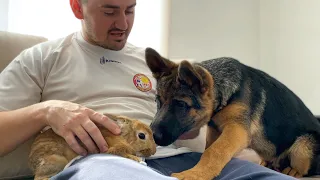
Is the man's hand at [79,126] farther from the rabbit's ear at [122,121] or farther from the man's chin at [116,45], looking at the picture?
the man's chin at [116,45]

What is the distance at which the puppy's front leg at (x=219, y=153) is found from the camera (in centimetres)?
111

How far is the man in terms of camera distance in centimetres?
111

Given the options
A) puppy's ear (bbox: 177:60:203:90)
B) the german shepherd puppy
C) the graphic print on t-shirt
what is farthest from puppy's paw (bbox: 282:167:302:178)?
the graphic print on t-shirt

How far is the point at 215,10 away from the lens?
3494 millimetres

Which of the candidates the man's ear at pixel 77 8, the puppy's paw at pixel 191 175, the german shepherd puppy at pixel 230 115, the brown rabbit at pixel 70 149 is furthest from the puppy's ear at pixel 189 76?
the man's ear at pixel 77 8

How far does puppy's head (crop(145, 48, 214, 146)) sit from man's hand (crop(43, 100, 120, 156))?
7.2 inches

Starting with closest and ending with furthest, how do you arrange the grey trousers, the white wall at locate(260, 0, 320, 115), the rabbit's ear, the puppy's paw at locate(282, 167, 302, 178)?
the grey trousers
the rabbit's ear
the puppy's paw at locate(282, 167, 302, 178)
the white wall at locate(260, 0, 320, 115)

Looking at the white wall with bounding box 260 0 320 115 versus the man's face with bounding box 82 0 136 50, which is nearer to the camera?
the man's face with bounding box 82 0 136 50

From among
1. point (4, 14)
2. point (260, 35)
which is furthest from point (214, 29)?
point (4, 14)

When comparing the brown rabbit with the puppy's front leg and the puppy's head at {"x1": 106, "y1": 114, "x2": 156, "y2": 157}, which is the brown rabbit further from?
the puppy's front leg

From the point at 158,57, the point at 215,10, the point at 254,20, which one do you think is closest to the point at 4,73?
the point at 158,57

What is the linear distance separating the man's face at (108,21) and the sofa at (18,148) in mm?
380

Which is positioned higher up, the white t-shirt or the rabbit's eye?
the white t-shirt

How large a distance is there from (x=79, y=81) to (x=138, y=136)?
42 cm
